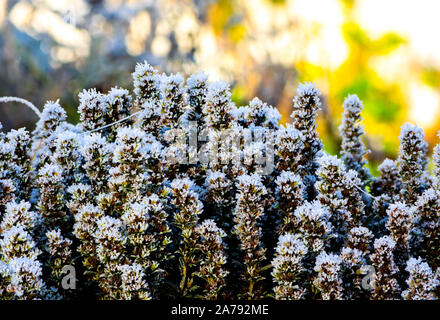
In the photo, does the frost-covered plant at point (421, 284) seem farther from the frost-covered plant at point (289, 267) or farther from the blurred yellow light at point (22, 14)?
the blurred yellow light at point (22, 14)

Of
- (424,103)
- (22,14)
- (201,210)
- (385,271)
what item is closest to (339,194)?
(385,271)

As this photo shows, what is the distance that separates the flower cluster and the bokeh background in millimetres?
730

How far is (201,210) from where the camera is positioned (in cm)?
130

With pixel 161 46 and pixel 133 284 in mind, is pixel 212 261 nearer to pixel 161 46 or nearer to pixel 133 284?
pixel 133 284

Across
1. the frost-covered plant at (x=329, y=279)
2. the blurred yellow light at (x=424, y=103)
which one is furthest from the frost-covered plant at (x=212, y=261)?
the blurred yellow light at (x=424, y=103)

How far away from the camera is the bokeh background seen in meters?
6.55

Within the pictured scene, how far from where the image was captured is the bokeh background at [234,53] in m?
6.55

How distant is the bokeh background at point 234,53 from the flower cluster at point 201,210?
0.73 meters

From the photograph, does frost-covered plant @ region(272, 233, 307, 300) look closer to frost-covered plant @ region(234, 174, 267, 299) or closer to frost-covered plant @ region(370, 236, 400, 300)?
frost-covered plant @ region(234, 174, 267, 299)

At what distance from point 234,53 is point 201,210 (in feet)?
30.9

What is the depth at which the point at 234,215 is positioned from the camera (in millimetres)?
1415

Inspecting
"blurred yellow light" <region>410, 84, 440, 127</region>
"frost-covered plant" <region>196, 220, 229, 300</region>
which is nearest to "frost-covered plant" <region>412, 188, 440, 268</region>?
"frost-covered plant" <region>196, 220, 229, 300</region>

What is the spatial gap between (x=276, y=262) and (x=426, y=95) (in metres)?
14.3
